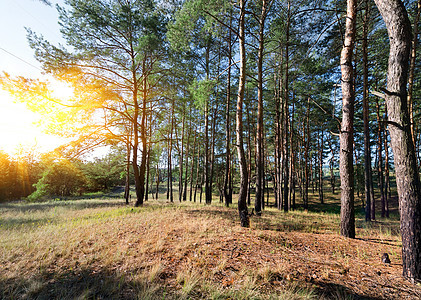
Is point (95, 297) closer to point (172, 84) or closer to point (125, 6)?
point (172, 84)

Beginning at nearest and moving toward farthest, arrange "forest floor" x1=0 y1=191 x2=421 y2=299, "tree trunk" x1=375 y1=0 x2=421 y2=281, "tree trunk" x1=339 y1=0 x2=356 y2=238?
"forest floor" x1=0 y1=191 x2=421 y2=299
"tree trunk" x1=375 y1=0 x2=421 y2=281
"tree trunk" x1=339 y1=0 x2=356 y2=238

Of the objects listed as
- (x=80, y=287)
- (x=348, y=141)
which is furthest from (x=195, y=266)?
(x=348, y=141)

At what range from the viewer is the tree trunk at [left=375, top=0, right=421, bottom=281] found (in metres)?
2.86

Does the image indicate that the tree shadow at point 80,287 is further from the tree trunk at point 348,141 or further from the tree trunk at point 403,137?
the tree trunk at point 348,141

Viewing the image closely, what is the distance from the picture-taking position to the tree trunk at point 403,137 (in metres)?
2.86

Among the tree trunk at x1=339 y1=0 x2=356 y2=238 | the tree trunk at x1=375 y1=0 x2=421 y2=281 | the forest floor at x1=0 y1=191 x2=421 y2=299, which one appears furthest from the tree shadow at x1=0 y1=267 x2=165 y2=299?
the tree trunk at x1=339 y1=0 x2=356 y2=238

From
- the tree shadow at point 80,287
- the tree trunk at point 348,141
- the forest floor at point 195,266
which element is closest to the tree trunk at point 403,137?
the forest floor at point 195,266

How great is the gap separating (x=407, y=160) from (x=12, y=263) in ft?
25.2

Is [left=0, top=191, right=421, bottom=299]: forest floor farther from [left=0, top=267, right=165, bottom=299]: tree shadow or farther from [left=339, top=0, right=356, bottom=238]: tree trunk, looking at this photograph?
[left=339, top=0, right=356, bottom=238]: tree trunk

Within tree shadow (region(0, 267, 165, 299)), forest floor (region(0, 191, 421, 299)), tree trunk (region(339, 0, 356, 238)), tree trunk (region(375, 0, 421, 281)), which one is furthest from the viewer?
tree trunk (region(339, 0, 356, 238))

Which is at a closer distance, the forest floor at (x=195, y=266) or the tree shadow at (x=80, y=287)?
the tree shadow at (x=80, y=287)

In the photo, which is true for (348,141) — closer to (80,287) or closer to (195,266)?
(195,266)

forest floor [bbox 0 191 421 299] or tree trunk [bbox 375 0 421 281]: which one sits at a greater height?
tree trunk [bbox 375 0 421 281]

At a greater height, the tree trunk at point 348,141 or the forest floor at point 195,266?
the tree trunk at point 348,141
